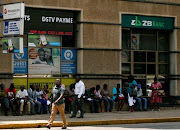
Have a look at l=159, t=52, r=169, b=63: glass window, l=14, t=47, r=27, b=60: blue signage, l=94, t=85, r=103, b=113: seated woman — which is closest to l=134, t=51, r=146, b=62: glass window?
l=159, t=52, r=169, b=63: glass window

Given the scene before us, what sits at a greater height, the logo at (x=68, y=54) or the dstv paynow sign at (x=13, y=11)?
the dstv paynow sign at (x=13, y=11)

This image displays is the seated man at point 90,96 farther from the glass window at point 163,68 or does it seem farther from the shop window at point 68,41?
the glass window at point 163,68

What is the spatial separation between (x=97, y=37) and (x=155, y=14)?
3.98 metres

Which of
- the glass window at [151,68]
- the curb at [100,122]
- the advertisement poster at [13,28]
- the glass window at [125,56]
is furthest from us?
the glass window at [151,68]

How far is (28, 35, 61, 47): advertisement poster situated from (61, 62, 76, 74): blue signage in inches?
45.5

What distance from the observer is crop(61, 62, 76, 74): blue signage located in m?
21.7

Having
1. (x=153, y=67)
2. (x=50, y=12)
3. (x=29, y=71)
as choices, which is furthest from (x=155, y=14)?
(x=29, y=71)

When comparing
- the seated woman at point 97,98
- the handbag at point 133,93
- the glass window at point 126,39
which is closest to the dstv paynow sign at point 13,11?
the seated woman at point 97,98

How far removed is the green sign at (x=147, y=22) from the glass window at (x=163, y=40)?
0.58 metres

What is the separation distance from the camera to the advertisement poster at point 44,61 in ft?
68.7

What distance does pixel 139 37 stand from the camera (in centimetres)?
2377

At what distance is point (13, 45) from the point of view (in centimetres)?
1820

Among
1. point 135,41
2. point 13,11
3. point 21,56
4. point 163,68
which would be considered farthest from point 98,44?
point 13,11

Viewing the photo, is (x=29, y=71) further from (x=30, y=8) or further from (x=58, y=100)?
(x=58, y=100)
